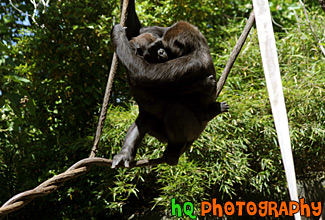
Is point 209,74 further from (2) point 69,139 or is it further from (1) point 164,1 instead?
(1) point 164,1

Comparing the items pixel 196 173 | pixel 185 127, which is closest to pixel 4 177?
pixel 196 173

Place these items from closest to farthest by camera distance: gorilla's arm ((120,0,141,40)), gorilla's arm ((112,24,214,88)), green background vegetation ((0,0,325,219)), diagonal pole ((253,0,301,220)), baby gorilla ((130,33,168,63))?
diagonal pole ((253,0,301,220))
gorilla's arm ((112,24,214,88))
baby gorilla ((130,33,168,63))
gorilla's arm ((120,0,141,40))
green background vegetation ((0,0,325,219))

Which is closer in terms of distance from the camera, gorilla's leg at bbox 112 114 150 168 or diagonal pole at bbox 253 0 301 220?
diagonal pole at bbox 253 0 301 220

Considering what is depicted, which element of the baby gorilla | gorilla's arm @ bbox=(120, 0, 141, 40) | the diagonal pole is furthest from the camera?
gorilla's arm @ bbox=(120, 0, 141, 40)

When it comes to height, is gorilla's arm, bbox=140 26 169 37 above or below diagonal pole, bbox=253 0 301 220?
above

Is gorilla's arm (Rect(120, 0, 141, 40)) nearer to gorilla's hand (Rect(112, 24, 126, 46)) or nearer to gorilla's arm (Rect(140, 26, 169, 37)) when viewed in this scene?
gorilla's arm (Rect(140, 26, 169, 37))

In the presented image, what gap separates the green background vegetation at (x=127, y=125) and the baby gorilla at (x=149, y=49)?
77.2 inches

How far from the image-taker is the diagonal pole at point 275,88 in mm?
1402

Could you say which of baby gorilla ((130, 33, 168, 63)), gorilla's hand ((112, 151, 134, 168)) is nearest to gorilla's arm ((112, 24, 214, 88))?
baby gorilla ((130, 33, 168, 63))

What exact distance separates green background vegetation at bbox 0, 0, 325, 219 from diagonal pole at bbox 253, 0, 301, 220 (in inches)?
100

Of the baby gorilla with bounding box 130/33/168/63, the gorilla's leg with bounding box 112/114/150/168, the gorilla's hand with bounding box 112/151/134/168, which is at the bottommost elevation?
the gorilla's hand with bounding box 112/151/134/168

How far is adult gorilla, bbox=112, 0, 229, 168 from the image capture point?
203 centimetres

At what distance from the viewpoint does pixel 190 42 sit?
213 cm

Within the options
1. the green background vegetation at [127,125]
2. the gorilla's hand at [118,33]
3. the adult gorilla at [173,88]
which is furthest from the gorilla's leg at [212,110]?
the green background vegetation at [127,125]
